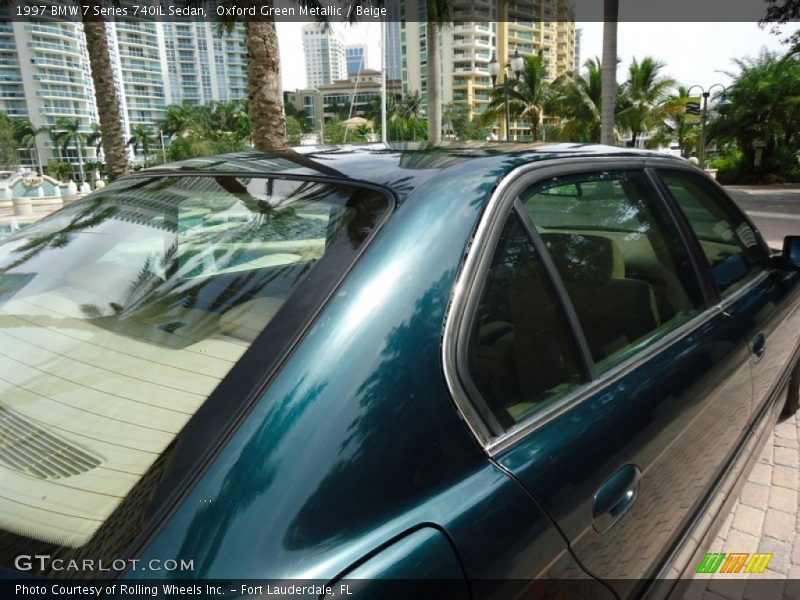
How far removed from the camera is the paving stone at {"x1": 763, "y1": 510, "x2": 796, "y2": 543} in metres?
2.50

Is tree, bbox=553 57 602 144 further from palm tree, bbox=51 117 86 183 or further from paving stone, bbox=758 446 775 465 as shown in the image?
palm tree, bbox=51 117 86 183

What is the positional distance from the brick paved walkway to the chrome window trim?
1.38 m

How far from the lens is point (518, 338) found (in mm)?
1319

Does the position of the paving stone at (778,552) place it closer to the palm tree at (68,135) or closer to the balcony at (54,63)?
the palm tree at (68,135)

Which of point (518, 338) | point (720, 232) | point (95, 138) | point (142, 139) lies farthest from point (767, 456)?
point (95, 138)

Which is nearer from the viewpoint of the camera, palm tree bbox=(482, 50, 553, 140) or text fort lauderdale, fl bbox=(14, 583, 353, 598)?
text fort lauderdale, fl bbox=(14, 583, 353, 598)

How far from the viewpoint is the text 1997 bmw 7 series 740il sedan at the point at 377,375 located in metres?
0.87

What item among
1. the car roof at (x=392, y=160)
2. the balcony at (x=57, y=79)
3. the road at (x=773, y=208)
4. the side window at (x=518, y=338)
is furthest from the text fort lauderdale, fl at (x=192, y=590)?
the balcony at (x=57, y=79)

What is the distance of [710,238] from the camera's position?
8.02 ft

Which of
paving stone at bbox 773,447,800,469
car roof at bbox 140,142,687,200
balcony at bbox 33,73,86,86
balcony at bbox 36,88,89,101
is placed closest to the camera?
car roof at bbox 140,142,687,200

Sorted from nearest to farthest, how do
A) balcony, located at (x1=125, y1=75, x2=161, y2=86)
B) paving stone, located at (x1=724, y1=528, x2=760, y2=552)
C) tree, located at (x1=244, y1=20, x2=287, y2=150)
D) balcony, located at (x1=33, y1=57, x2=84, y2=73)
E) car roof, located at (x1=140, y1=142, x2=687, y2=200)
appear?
1. car roof, located at (x1=140, y1=142, x2=687, y2=200)
2. paving stone, located at (x1=724, y1=528, x2=760, y2=552)
3. tree, located at (x1=244, y1=20, x2=287, y2=150)
4. balcony, located at (x1=33, y1=57, x2=84, y2=73)
5. balcony, located at (x1=125, y1=75, x2=161, y2=86)

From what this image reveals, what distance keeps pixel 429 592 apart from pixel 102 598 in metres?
0.46

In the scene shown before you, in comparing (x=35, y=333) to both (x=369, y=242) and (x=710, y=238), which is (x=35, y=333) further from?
(x=710, y=238)

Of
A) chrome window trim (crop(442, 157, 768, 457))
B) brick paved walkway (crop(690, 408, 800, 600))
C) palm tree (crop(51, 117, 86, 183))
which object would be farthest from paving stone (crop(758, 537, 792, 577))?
palm tree (crop(51, 117, 86, 183))
